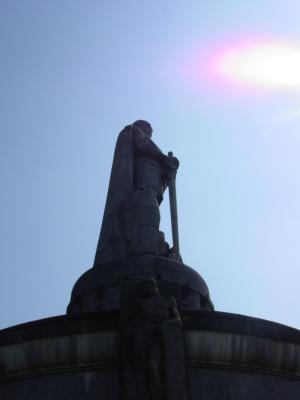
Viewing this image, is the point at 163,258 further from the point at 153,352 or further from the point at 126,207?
the point at 153,352

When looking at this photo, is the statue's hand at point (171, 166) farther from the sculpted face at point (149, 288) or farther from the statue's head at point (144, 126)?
the sculpted face at point (149, 288)

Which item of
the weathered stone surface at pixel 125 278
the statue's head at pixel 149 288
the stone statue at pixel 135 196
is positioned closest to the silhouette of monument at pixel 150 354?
the statue's head at pixel 149 288

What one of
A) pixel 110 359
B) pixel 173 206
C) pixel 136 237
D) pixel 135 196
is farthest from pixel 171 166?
pixel 110 359

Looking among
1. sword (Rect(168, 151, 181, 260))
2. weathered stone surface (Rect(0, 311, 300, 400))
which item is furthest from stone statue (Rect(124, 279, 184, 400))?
sword (Rect(168, 151, 181, 260))

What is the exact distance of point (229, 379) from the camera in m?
7.45

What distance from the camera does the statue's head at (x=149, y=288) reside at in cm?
756

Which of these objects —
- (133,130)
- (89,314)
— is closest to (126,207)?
(133,130)

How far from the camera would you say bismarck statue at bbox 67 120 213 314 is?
10.7m

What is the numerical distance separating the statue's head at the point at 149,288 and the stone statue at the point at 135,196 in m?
3.83

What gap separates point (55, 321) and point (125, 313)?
998mm

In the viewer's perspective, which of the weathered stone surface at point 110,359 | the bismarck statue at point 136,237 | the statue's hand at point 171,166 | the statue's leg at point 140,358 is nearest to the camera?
the statue's leg at point 140,358

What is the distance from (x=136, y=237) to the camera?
1183 cm

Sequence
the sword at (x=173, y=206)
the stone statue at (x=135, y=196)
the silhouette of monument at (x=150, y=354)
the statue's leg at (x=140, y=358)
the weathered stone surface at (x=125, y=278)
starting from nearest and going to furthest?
the statue's leg at (x=140, y=358) → the silhouette of monument at (x=150, y=354) → the weathered stone surface at (x=125, y=278) → the stone statue at (x=135, y=196) → the sword at (x=173, y=206)

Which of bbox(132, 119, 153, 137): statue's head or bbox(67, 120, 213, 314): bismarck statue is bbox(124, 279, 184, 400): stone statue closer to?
bbox(67, 120, 213, 314): bismarck statue
